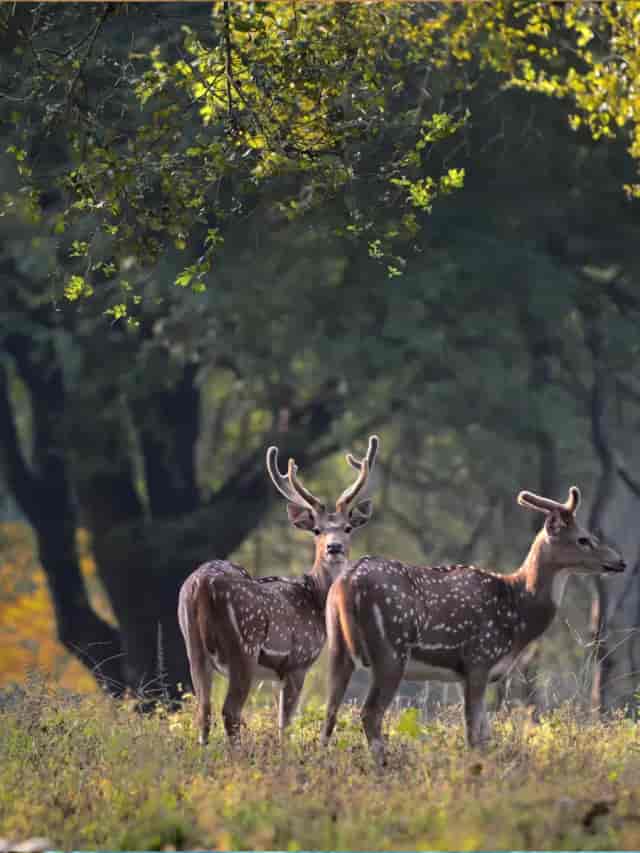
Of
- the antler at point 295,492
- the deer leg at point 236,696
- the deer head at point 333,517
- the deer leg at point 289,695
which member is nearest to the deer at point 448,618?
the deer leg at point 289,695

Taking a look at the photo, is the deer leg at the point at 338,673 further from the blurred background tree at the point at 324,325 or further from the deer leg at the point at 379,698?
the blurred background tree at the point at 324,325

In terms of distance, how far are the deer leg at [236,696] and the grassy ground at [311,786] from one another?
0.17m

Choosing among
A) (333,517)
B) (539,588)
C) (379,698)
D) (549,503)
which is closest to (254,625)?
(333,517)

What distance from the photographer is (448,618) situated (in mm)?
14031

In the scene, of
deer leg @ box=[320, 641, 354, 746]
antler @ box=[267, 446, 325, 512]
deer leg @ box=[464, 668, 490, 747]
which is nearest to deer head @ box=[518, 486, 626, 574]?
deer leg @ box=[464, 668, 490, 747]

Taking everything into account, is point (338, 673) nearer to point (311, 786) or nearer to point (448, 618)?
point (448, 618)

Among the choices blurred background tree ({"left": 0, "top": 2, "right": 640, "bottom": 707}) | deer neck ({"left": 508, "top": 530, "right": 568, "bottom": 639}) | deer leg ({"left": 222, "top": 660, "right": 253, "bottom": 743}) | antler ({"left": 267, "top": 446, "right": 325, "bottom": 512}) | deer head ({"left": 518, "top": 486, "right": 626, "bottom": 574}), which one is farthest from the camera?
blurred background tree ({"left": 0, "top": 2, "right": 640, "bottom": 707})

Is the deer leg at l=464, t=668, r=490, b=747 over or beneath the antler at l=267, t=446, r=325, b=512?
beneath

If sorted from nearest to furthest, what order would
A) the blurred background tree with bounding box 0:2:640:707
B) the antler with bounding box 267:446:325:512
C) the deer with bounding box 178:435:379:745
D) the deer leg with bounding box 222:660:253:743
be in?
the deer leg with bounding box 222:660:253:743, the deer with bounding box 178:435:379:745, the antler with bounding box 267:446:325:512, the blurred background tree with bounding box 0:2:640:707

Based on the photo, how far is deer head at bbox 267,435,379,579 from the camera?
1516 cm

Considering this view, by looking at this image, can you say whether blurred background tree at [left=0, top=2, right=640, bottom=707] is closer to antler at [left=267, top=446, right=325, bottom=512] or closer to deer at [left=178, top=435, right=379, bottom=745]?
antler at [left=267, top=446, right=325, bottom=512]

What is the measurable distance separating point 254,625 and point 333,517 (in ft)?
4.07

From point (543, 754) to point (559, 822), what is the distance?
2.39 metres

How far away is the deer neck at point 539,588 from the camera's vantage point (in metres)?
14.6
